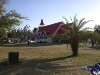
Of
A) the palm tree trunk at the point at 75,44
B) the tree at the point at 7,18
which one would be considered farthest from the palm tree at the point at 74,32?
the tree at the point at 7,18

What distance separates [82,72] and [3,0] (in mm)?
9356

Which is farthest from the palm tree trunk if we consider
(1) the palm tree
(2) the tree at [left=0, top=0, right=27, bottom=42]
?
(2) the tree at [left=0, top=0, right=27, bottom=42]

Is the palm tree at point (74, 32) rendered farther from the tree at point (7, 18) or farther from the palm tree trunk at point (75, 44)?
A: the tree at point (7, 18)

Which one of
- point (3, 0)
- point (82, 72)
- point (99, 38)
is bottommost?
point (82, 72)

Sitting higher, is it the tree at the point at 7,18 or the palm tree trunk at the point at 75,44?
the tree at the point at 7,18

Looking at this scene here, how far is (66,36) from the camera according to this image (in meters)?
24.9

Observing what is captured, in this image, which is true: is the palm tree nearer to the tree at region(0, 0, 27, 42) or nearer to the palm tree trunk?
the palm tree trunk

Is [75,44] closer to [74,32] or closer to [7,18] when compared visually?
[74,32]

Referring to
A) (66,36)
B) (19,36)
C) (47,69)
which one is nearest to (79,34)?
(66,36)

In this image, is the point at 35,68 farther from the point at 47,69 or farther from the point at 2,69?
the point at 2,69

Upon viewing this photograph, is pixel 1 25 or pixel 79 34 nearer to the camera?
pixel 1 25

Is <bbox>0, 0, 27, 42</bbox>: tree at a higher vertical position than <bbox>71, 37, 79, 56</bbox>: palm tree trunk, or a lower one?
higher

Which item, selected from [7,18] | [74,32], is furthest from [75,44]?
[7,18]

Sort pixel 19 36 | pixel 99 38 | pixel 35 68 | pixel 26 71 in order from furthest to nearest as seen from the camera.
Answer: pixel 19 36 < pixel 99 38 < pixel 35 68 < pixel 26 71
